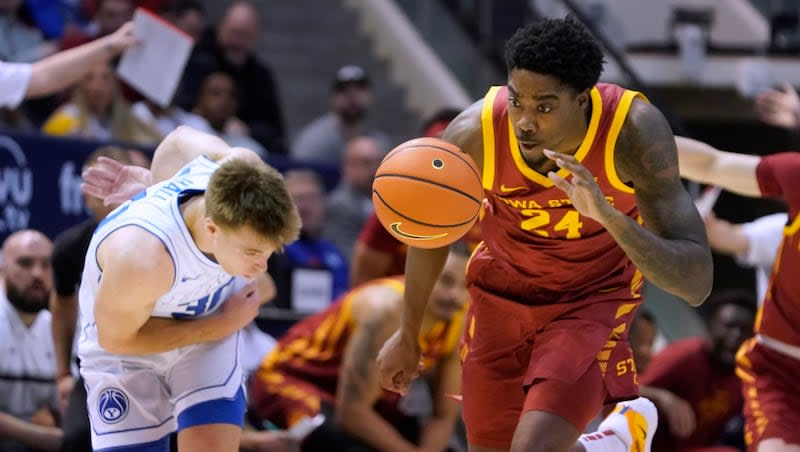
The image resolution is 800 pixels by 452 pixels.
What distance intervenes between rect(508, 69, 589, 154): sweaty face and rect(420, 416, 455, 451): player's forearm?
11.1 ft

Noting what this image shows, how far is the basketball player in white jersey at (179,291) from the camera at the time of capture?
4.77m

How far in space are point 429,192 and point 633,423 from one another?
4.58 feet

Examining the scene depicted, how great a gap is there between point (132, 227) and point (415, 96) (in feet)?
23.9

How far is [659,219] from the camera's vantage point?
4.52 metres

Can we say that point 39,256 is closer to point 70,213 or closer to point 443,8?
point 70,213

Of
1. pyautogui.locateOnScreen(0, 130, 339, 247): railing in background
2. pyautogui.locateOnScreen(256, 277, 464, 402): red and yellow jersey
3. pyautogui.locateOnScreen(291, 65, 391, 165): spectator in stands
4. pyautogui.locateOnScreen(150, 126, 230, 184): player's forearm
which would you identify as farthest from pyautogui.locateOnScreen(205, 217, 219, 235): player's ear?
pyautogui.locateOnScreen(291, 65, 391, 165): spectator in stands

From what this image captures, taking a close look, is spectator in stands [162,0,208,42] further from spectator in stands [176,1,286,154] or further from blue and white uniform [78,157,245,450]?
blue and white uniform [78,157,245,450]

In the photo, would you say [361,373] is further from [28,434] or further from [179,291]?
[179,291]

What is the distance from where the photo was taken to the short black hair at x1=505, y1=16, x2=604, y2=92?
4477mm

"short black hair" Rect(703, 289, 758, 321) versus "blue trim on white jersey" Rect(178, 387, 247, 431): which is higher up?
"blue trim on white jersey" Rect(178, 387, 247, 431)

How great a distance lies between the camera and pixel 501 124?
480 cm

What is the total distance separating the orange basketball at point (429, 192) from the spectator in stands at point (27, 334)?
317 cm

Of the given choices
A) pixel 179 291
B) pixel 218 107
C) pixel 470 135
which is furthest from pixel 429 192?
pixel 218 107

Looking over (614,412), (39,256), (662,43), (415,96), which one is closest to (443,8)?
(415,96)
